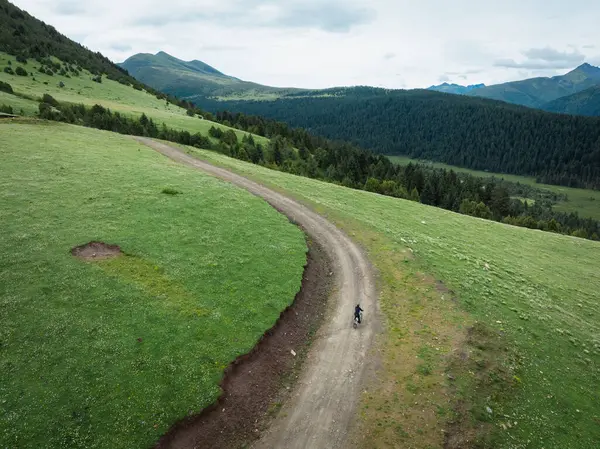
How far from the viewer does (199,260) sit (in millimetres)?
28141

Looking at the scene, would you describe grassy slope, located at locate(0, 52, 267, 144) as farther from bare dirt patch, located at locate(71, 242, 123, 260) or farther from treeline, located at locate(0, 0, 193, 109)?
bare dirt patch, located at locate(71, 242, 123, 260)

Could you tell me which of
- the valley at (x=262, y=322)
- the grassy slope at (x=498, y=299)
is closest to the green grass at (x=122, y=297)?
the valley at (x=262, y=322)

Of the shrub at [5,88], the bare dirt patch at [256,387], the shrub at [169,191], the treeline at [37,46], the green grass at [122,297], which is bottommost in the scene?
the bare dirt patch at [256,387]

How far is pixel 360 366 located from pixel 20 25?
220 m

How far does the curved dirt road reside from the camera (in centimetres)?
1716

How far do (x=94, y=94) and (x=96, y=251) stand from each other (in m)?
123

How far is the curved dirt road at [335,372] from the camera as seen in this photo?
675 inches

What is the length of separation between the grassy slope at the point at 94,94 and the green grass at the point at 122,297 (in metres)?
70.4

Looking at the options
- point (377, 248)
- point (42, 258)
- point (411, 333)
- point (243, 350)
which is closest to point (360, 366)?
point (411, 333)

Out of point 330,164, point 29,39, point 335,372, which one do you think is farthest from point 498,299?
point 29,39

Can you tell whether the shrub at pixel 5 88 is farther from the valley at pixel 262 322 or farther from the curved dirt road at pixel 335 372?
the curved dirt road at pixel 335 372

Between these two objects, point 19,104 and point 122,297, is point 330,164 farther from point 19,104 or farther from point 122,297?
point 122,297

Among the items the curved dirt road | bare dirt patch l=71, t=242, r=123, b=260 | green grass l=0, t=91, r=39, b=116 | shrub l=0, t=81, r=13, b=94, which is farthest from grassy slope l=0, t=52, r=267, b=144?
the curved dirt road

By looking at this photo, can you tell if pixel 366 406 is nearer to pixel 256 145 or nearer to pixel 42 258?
pixel 42 258
